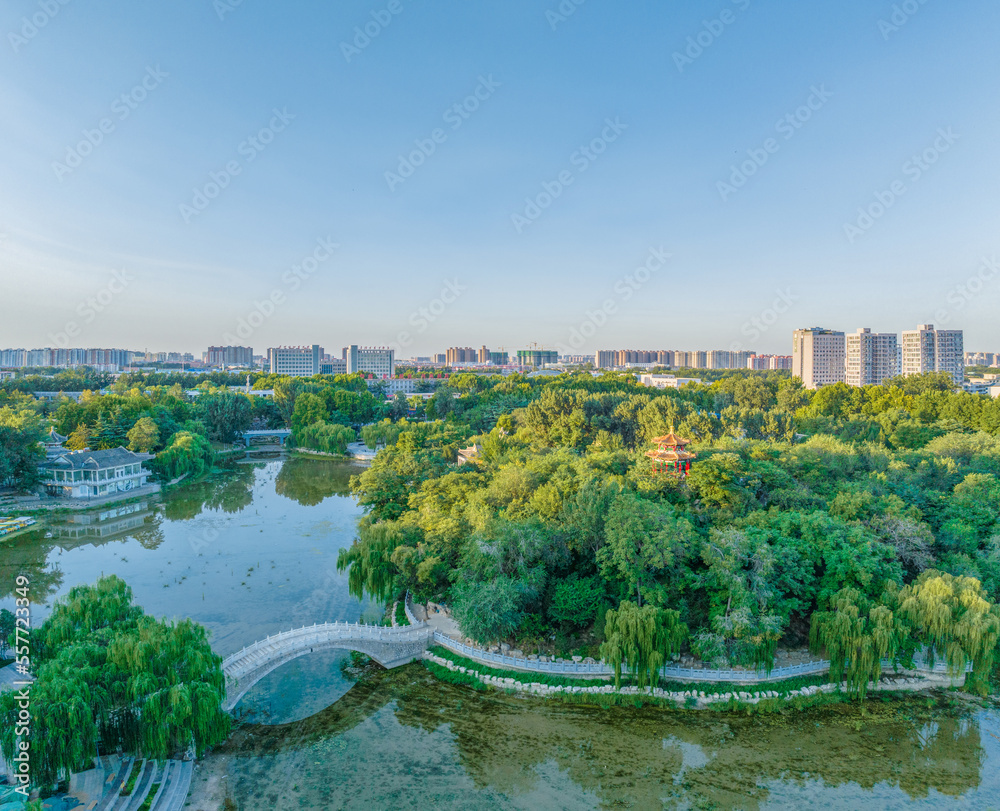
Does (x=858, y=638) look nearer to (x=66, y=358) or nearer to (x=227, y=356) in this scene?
(x=66, y=358)

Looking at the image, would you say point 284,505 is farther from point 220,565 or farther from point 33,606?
point 33,606

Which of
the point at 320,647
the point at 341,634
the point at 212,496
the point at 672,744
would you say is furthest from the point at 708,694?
the point at 212,496

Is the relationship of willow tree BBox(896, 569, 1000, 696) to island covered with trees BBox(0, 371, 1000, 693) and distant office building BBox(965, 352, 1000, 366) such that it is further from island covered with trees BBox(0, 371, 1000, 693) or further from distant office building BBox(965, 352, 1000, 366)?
distant office building BBox(965, 352, 1000, 366)

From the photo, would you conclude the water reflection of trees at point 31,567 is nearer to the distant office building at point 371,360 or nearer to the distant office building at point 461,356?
the distant office building at point 371,360

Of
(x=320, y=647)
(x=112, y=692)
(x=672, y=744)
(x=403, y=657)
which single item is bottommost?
(x=672, y=744)

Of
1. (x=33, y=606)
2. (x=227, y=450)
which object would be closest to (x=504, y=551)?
(x=33, y=606)

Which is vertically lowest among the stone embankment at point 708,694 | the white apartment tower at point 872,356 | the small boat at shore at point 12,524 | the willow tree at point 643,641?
the stone embankment at point 708,694

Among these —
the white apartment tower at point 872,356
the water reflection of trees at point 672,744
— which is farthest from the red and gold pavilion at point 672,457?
the white apartment tower at point 872,356
